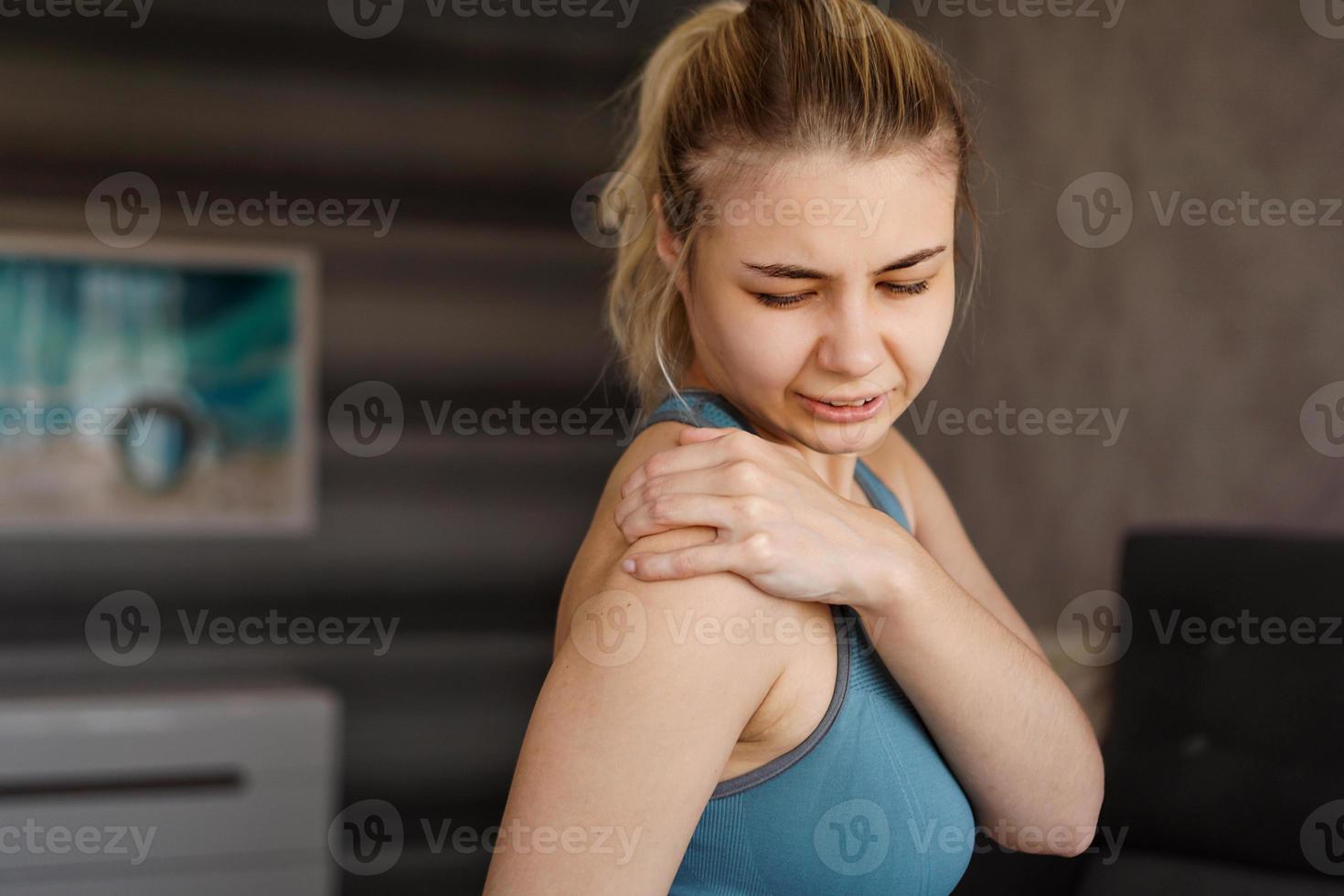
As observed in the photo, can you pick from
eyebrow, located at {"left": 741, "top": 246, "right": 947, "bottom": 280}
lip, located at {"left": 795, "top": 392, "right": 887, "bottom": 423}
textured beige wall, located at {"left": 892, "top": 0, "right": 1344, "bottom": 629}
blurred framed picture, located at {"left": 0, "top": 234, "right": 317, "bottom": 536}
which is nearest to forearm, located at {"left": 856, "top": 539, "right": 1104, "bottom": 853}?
lip, located at {"left": 795, "top": 392, "right": 887, "bottom": 423}

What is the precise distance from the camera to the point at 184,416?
3637 millimetres

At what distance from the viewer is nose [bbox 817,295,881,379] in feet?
3.31

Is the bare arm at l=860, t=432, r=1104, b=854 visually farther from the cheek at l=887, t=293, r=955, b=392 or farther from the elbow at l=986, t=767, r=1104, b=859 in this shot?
the cheek at l=887, t=293, r=955, b=392

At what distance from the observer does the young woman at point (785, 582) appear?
0.90 metres

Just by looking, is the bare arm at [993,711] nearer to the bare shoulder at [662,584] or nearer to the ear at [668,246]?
the bare shoulder at [662,584]

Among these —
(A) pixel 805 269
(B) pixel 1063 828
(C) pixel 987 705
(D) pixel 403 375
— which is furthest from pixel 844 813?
(D) pixel 403 375

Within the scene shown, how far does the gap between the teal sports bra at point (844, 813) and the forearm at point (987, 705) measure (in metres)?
0.03

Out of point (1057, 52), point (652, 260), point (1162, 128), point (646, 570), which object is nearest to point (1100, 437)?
point (1162, 128)

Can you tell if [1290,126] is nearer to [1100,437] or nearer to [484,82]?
[1100,437]

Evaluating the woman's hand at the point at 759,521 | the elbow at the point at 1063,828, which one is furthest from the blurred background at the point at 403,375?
the woman's hand at the point at 759,521

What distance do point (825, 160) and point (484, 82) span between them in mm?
3085

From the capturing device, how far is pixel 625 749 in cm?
89

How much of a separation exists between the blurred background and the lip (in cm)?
153

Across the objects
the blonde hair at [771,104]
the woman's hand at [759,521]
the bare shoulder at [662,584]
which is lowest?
the bare shoulder at [662,584]
